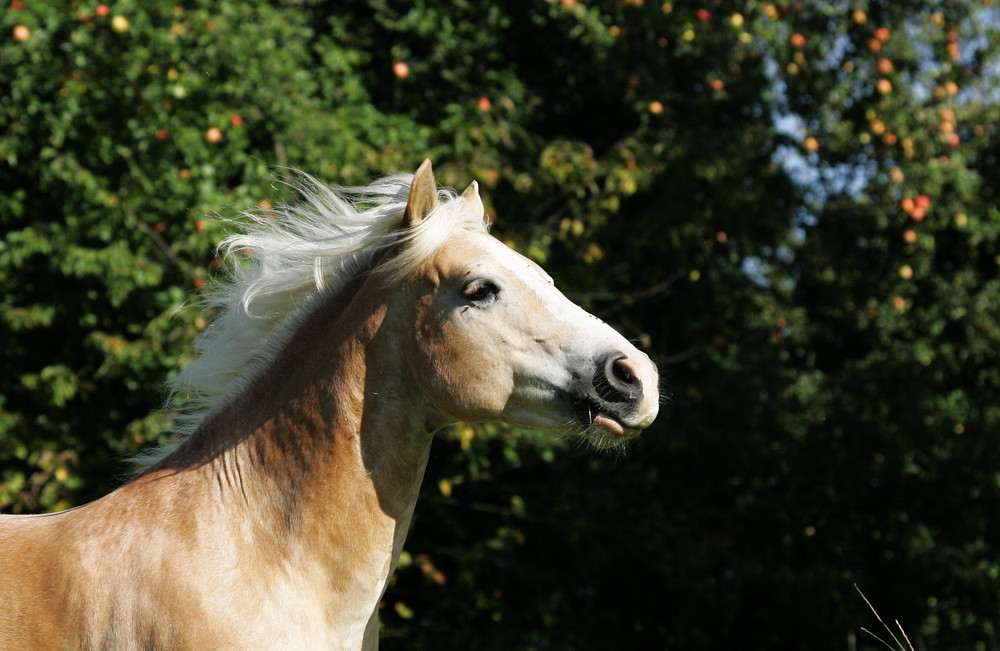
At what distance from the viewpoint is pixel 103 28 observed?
5.94 meters

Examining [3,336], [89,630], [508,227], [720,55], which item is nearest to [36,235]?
[3,336]

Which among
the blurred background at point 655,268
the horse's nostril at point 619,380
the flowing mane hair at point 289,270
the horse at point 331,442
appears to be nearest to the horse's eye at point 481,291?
the horse at point 331,442

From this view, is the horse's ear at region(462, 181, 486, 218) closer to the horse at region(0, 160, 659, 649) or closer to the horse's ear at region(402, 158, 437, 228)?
the horse at region(0, 160, 659, 649)

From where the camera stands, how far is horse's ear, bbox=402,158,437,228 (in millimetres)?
2557

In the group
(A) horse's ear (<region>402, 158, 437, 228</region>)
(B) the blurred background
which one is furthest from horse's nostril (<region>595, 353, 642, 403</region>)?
(B) the blurred background

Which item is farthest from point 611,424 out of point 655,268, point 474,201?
point 655,268

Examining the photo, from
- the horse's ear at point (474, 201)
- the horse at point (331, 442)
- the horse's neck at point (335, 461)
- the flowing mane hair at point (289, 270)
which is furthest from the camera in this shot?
the horse's ear at point (474, 201)

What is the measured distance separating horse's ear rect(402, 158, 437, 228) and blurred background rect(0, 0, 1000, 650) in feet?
11.7

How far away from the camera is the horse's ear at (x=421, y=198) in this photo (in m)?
2.56

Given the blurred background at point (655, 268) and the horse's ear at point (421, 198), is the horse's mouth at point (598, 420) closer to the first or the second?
the horse's ear at point (421, 198)

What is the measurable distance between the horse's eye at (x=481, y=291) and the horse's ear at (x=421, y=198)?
9.2 inches

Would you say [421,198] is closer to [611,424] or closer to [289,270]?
[289,270]

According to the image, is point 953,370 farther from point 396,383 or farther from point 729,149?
point 396,383

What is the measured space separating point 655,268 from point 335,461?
19.2 ft
